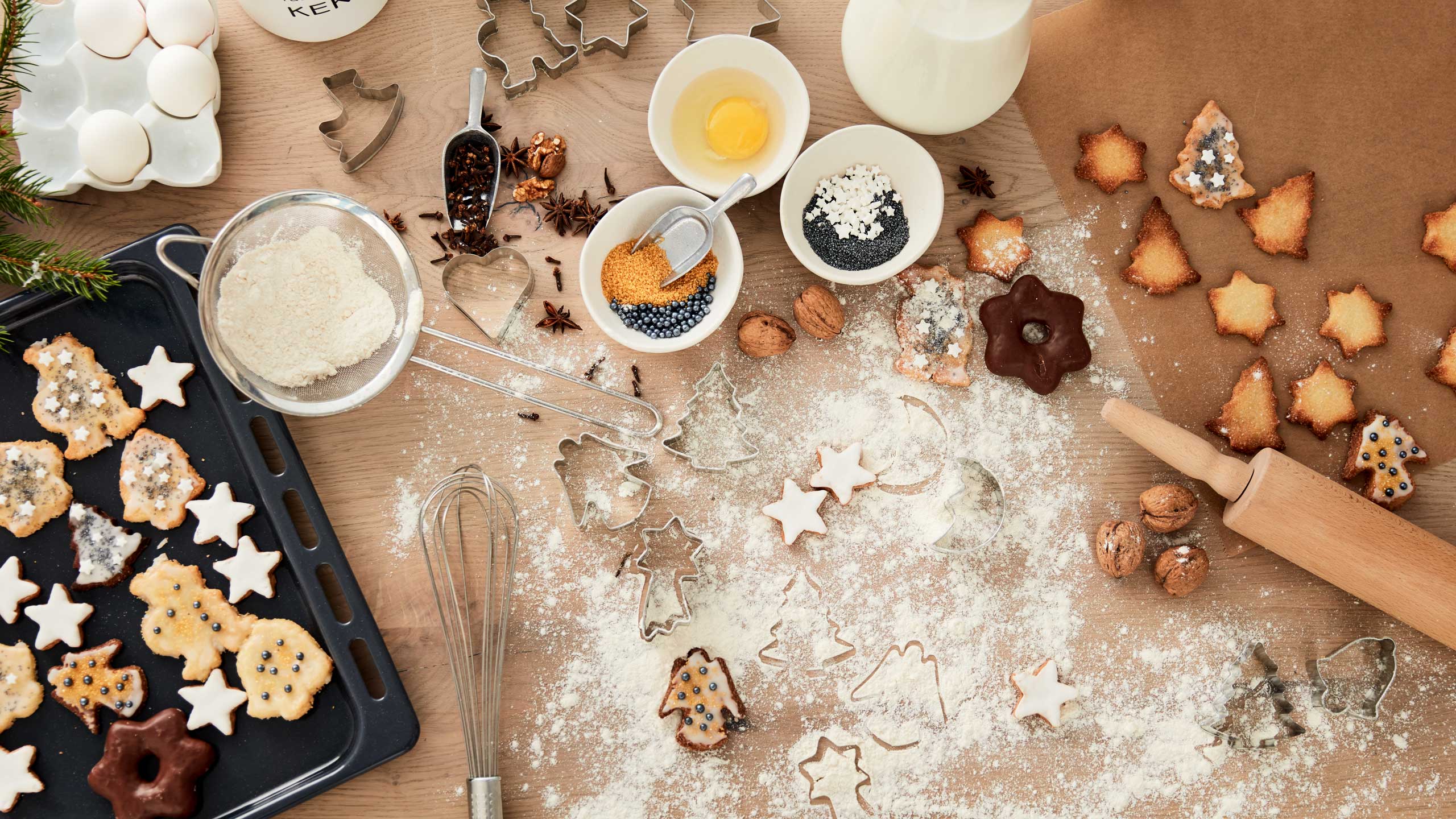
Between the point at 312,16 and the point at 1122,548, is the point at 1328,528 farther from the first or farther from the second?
the point at 312,16

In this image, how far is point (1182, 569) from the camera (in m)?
1.39

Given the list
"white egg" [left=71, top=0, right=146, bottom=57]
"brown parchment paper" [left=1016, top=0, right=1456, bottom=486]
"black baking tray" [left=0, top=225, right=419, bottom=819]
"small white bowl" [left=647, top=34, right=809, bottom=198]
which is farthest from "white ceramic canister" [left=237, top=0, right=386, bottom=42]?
"brown parchment paper" [left=1016, top=0, right=1456, bottom=486]

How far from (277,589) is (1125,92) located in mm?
1699

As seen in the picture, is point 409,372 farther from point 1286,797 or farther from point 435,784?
point 1286,797

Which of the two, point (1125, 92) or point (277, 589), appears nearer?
point (277, 589)

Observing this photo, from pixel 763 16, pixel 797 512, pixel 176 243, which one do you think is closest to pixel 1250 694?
pixel 797 512

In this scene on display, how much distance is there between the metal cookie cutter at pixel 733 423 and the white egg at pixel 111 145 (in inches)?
38.8

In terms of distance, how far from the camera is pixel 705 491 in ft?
4.73

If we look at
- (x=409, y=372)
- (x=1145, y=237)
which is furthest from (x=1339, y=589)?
(x=409, y=372)

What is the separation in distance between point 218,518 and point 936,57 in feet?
4.43

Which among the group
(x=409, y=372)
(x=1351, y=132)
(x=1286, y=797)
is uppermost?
(x=1351, y=132)

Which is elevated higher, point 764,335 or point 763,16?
point 763,16

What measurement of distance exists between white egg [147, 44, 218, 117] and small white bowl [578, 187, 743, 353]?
69 cm

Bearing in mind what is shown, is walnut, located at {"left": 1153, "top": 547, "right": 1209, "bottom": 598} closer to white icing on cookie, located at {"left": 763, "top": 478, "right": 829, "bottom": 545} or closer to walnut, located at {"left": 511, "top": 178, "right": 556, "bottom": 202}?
white icing on cookie, located at {"left": 763, "top": 478, "right": 829, "bottom": 545}
